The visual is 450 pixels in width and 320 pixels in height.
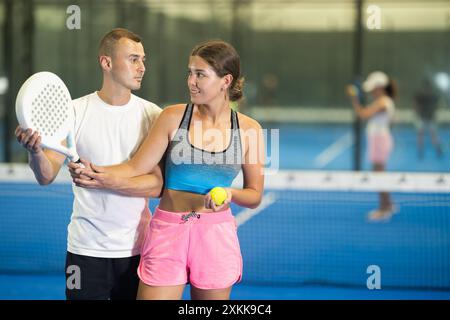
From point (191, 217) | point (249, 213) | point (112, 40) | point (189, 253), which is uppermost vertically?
point (112, 40)

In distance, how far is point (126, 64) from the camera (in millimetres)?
3049

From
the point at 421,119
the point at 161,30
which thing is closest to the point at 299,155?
the point at 421,119

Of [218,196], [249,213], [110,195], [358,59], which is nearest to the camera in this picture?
[218,196]

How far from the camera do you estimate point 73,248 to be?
3.11 meters

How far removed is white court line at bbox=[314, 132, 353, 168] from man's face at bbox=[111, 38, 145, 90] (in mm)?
11056

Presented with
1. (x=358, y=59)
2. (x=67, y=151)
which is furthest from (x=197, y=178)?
(x=358, y=59)

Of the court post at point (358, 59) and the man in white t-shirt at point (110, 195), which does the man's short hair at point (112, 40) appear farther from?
the court post at point (358, 59)

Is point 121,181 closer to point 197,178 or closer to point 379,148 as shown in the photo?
point 197,178

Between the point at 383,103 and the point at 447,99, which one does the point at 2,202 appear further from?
the point at 447,99

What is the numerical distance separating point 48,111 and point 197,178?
1.97ft

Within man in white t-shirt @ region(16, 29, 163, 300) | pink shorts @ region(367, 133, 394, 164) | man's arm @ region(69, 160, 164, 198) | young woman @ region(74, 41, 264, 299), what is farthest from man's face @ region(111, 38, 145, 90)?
pink shorts @ region(367, 133, 394, 164)

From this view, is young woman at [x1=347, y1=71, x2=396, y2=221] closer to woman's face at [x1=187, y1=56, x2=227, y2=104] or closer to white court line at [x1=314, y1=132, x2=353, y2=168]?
woman's face at [x1=187, y1=56, x2=227, y2=104]

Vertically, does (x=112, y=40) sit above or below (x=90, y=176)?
above

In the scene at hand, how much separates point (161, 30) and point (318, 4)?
3622 millimetres
